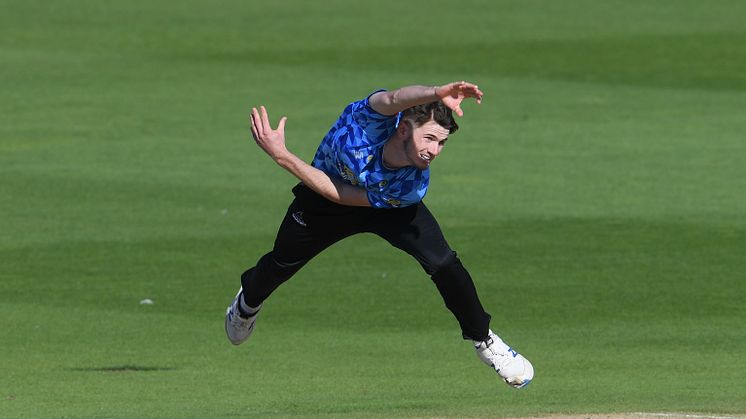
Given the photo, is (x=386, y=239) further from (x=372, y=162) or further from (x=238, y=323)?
(x=238, y=323)

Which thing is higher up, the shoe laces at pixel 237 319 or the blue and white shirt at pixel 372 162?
the blue and white shirt at pixel 372 162

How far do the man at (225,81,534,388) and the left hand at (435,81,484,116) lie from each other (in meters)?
0.04

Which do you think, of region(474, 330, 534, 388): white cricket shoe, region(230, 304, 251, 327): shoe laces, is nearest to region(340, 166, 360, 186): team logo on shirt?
region(474, 330, 534, 388): white cricket shoe

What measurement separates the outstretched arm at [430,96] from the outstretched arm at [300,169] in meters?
0.66

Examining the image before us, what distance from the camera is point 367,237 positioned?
67.1 feet

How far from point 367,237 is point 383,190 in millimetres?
9371

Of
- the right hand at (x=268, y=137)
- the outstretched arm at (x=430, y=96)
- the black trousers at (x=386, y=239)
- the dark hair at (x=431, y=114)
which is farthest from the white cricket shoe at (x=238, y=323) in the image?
→ the outstretched arm at (x=430, y=96)

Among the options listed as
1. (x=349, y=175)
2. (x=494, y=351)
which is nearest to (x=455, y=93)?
(x=349, y=175)

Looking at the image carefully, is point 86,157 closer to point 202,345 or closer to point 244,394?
point 202,345

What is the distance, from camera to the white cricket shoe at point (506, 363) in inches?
456

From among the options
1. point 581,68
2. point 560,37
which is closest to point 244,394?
point 581,68

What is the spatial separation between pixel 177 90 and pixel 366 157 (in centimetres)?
Answer: 2077

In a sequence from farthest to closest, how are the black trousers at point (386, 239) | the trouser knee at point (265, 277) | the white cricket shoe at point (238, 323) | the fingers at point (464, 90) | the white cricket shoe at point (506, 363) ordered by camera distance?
the white cricket shoe at point (238, 323)
the trouser knee at point (265, 277)
the white cricket shoe at point (506, 363)
the black trousers at point (386, 239)
the fingers at point (464, 90)

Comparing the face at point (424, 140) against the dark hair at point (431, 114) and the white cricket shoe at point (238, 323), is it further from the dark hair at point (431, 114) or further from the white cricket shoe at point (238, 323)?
the white cricket shoe at point (238, 323)
